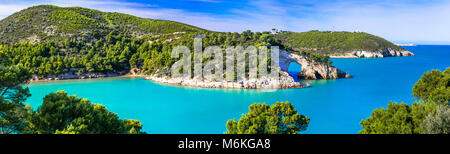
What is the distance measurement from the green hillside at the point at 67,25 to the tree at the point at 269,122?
191 feet

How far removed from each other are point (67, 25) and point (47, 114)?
2586 inches

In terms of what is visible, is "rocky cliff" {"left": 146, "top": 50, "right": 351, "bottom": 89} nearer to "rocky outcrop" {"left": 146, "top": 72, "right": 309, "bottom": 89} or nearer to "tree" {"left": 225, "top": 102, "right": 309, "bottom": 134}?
"rocky outcrop" {"left": 146, "top": 72, "right": 309, "bottom": 89}

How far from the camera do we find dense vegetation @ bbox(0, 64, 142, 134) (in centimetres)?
1098

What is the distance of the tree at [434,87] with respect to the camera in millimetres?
19094

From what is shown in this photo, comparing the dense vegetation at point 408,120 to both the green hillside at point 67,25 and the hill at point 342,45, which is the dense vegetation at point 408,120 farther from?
the hill at point 342,45

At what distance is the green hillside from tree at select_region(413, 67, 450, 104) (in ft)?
203

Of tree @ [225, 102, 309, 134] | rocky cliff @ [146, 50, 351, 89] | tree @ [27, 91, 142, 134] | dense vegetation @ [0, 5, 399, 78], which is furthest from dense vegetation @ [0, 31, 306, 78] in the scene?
tree @ [27, 91, 142, 134]

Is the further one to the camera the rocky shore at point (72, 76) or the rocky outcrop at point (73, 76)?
the rocky outcrop at point (73, 76)

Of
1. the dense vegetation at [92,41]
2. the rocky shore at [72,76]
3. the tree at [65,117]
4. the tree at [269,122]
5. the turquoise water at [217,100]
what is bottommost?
the turquoise water at [217,100]

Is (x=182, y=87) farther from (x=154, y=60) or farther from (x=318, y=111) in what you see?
(x=318, y=111)

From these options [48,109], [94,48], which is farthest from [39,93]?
[48,109]

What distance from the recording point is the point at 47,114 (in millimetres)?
10883

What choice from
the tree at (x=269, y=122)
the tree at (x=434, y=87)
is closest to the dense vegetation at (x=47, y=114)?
the tree at (x=269, y=122)
